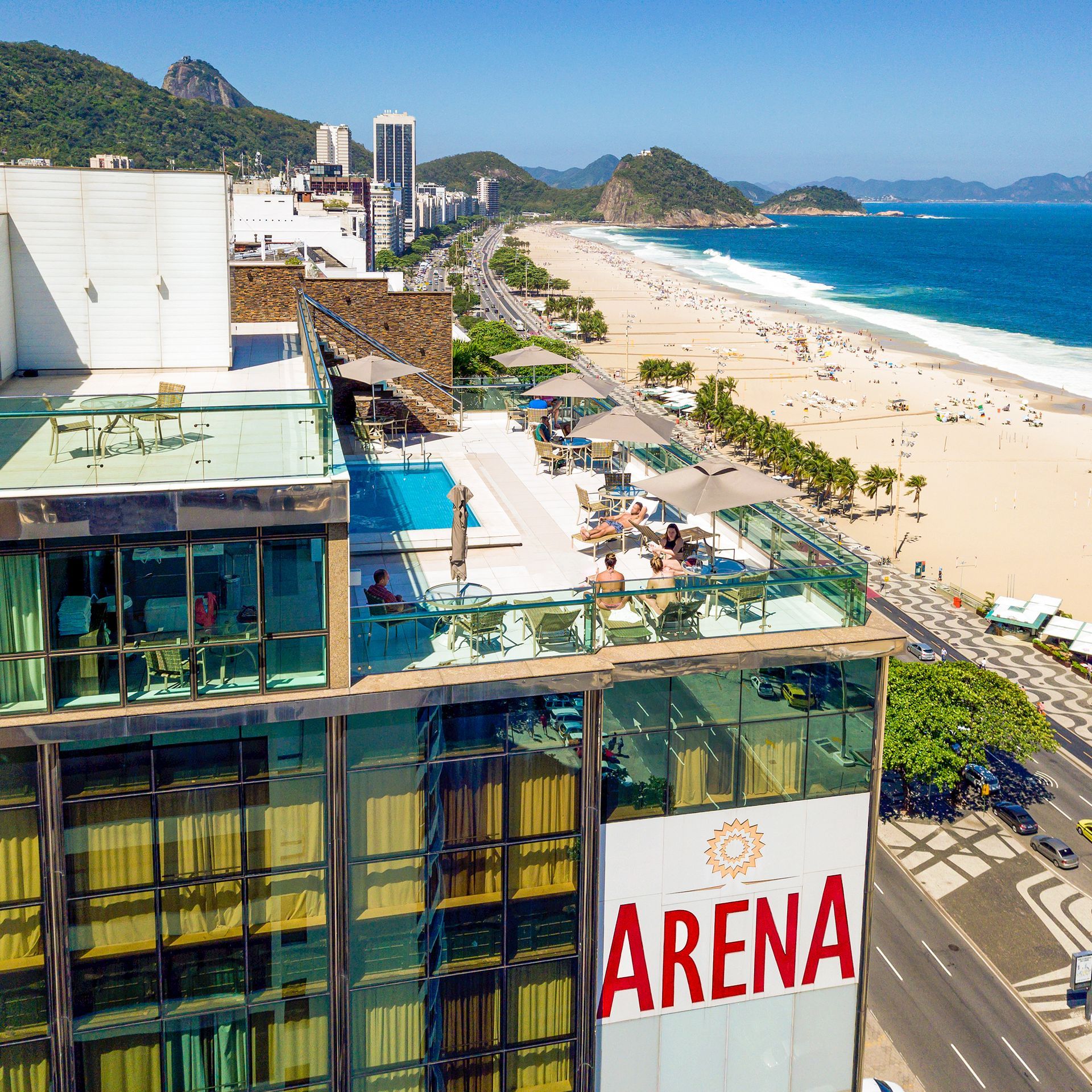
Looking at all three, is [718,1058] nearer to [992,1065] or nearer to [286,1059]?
[286,1059]

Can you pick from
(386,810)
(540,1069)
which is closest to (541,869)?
(386,810)

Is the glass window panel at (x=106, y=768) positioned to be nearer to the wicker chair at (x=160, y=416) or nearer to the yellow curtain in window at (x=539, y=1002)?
the wicker chair at (x=160, y=416)

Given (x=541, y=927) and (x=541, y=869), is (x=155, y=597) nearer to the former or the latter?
(x=541, y=869)

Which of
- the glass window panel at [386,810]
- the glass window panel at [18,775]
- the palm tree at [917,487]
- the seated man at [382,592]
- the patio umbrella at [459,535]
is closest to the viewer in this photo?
the glass window panel at [18,775]

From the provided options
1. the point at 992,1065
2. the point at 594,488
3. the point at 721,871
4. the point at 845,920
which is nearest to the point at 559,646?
the point at 721,871

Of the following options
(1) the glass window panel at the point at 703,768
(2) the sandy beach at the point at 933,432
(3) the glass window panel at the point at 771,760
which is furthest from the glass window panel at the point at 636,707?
(2) the sandy beach at the point at 933,432

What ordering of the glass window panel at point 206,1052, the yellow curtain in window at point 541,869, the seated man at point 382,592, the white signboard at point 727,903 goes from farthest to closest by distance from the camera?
the seated man at point 382,592 → the white signboard at point 727,903 → the yellow curtain in window at point 541,869 → the glass window panel at point 206,1052

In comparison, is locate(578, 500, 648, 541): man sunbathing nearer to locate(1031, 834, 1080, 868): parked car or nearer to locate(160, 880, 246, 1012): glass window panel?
locate(160, 880, 246, 1012): glass window panel
